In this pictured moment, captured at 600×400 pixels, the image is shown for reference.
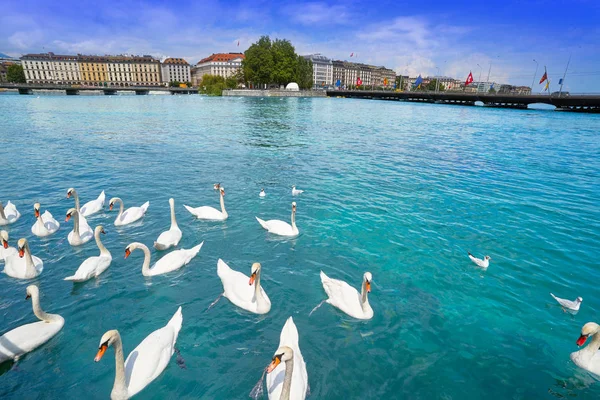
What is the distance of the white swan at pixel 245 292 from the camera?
6871 millimetres

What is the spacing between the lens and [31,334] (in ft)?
19.2

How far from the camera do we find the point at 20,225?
35.3ft

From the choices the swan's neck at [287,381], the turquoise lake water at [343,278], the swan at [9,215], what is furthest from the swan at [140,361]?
the swan at [9,215]

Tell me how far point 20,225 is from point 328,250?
33.5 feet

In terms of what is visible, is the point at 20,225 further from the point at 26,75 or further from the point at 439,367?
the point at 26,75

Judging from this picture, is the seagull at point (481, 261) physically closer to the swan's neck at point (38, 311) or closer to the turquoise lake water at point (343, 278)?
the turquoise lake water at point (343, 278)

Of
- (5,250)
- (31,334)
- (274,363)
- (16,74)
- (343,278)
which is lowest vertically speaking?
(343,278)

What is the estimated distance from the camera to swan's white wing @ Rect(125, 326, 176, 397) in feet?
16.8

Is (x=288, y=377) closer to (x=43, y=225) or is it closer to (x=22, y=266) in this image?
(x=22, y=266)

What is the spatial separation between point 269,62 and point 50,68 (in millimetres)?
144176

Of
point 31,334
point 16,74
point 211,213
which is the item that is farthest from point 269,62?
point 16,74

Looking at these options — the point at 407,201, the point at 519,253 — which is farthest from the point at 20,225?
the point at 519,253

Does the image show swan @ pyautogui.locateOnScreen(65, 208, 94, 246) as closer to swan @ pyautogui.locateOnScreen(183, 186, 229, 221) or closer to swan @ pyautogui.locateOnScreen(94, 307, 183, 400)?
swan @ pyautogui.locateOnScreen(183, 186, 229, 221)

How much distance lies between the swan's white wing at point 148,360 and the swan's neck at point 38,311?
2018 mm
